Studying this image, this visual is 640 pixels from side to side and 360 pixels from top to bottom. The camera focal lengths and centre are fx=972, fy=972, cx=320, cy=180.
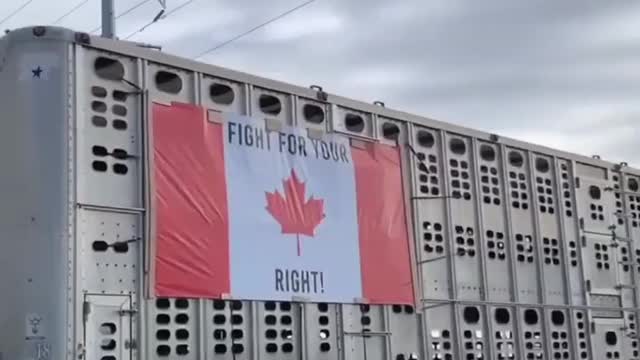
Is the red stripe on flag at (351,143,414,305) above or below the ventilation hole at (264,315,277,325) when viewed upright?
above

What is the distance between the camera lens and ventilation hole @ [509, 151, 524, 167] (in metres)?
11.1

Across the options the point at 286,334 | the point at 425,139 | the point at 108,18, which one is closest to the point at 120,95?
the point at 286,334

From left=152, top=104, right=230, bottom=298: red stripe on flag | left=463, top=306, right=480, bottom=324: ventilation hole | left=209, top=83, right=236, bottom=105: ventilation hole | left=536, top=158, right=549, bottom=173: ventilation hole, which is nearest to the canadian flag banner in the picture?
left=152, top=104, right=230, bottom=298: red stripe on flag

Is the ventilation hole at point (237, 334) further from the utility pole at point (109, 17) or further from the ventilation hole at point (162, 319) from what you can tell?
the utility pole at point (109, 17)

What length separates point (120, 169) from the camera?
750 centimetres

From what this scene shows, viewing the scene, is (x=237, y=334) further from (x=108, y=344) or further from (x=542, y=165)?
(x=542, y=165)

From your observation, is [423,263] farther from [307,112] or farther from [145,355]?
[145,355]

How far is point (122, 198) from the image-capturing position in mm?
7465

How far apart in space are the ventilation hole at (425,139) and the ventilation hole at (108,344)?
4129 millimetres

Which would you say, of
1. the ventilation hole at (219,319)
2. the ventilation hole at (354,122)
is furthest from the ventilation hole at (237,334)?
the ventilation hole at (354,122)

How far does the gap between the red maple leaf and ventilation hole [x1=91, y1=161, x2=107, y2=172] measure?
1578 millimetres

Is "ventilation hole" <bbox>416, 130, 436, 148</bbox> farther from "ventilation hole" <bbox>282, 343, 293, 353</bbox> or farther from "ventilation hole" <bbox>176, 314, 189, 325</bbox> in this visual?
"ventilation hole" <bbox>176, 314, 189, 325</bbox>

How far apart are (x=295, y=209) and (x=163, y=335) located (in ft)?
5.87

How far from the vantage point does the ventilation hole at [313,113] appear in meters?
9.02
